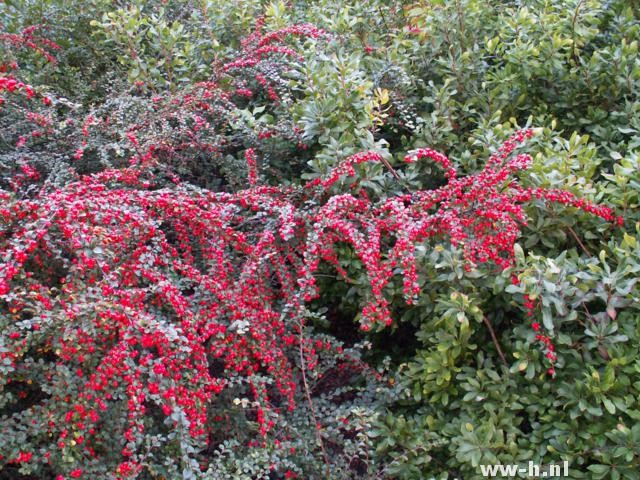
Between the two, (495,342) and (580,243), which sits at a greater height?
(580,243)

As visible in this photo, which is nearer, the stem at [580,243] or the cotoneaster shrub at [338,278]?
the cotoneaster shrub at [338,278]

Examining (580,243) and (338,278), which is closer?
(580,243)

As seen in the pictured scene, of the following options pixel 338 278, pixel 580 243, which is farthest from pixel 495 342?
pixel 338 278

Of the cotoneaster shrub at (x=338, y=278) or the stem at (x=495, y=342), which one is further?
the stem at (x=495, y=342)

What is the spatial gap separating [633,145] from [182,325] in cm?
197

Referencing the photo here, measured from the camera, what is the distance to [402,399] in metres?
2.36

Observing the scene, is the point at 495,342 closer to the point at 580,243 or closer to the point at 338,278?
the point at 580,243

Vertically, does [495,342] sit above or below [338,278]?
below

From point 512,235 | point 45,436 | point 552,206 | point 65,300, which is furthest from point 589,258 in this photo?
point 45,436

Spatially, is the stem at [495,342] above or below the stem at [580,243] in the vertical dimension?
below

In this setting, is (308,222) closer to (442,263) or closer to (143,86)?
(442,263)

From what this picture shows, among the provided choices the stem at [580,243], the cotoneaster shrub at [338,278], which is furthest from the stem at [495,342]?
the stem at [580,243]

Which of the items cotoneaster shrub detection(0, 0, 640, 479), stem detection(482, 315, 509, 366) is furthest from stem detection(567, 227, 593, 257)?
stem detection(482, 315, 509, 366)

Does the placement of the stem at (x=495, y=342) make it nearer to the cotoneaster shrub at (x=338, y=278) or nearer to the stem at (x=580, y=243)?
the cotoneaster shrub at (x=338, y=278)
